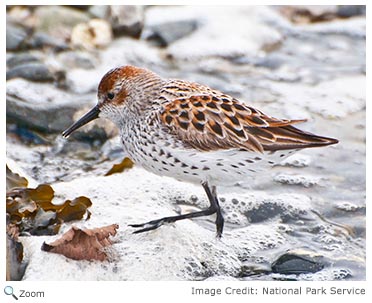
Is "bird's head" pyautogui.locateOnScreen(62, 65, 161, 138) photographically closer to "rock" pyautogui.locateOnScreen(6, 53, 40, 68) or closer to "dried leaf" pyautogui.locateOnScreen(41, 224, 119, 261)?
"dried leaf" pyautogui.locateOnScreen(41, 224, 119, 261)

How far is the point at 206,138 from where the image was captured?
4.47 m

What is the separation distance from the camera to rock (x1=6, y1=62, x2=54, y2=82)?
6.64 m

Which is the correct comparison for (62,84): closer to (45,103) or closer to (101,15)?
(45,103)

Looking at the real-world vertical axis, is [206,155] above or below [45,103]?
above

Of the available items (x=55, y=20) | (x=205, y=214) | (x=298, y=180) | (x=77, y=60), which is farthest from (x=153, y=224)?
(x=55, y=20)

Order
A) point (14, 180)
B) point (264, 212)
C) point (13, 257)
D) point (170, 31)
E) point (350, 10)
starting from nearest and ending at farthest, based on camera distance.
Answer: point (13, 257)
point (14, 180)
point (264, 212)
point (170, 31)
point (350, 10)

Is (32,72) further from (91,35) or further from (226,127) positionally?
(226,127)

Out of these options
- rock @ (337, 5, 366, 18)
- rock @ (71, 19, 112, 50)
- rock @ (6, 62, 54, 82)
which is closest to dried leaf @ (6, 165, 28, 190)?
rock @ (6, 62, 54, 82)

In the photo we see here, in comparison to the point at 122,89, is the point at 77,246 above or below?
below

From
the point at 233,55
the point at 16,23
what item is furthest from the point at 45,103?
the point at 233,55

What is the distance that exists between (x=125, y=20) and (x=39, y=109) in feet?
5.97
